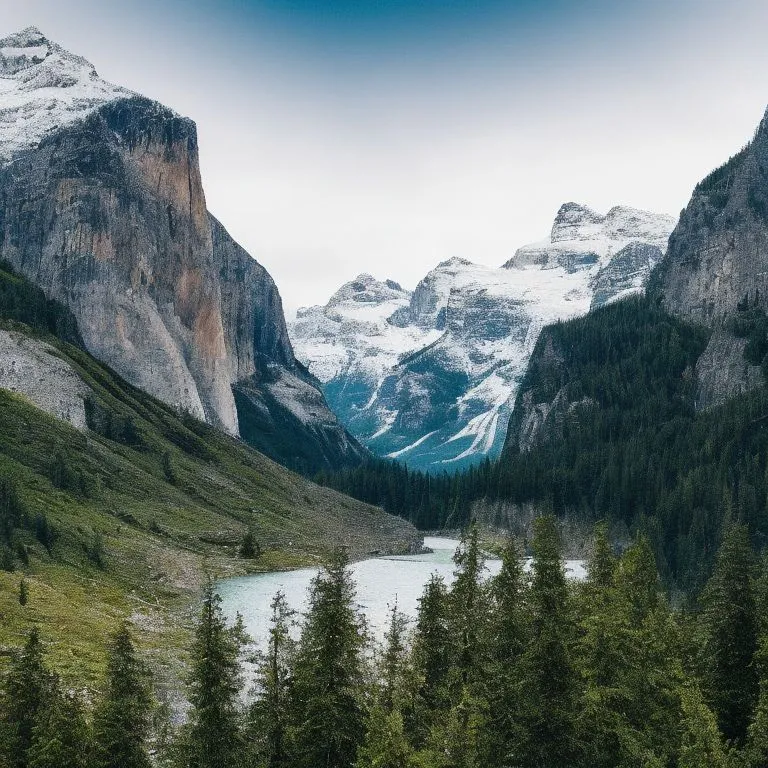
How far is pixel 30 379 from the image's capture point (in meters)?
165

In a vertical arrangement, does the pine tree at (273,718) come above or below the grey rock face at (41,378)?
below

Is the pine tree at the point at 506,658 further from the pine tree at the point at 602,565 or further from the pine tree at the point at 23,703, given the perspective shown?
the pine tree at the point at 23,703

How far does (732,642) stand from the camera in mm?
47156

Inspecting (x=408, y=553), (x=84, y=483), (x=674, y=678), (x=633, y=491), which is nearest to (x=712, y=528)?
(x=633, y=491)

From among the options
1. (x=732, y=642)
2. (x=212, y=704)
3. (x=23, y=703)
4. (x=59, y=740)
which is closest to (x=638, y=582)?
(x=732, y=642)

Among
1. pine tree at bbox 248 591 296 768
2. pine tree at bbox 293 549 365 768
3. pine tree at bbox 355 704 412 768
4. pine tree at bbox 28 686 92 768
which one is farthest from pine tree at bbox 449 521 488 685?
pine tree at bbox 28 686 92 768

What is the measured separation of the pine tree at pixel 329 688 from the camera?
35875mm

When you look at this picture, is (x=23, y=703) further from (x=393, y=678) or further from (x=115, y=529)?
(x=115, y=529)

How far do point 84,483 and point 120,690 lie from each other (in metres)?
103

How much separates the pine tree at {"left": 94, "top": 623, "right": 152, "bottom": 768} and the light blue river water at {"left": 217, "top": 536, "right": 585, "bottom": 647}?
38.5 meters

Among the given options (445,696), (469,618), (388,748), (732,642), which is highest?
(469,618)

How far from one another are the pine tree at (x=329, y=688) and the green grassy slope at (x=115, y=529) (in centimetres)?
2543

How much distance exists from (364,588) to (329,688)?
268 ft

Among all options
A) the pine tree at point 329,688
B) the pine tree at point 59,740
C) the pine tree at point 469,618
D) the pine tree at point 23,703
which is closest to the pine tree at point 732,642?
the pine tree at point 469,618
